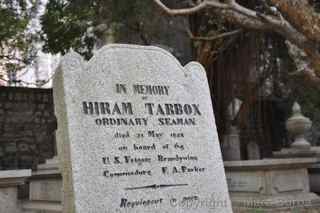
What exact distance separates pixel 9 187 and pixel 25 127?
566 centimetres

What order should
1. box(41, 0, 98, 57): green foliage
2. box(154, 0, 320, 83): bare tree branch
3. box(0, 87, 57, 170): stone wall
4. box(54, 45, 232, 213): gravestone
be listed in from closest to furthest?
1. box(54, 45, 232, 213): gravestone
2. box(154, 0, 320, 83): bare tree branch
3. box(0, 87, 57, 170): stone wall
4. box(41, 0, 98, 57): green foliage

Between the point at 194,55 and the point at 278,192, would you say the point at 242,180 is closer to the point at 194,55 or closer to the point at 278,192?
the point at 278,192

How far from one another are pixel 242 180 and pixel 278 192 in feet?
1.98

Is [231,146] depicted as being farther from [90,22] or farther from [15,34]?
[15,34]

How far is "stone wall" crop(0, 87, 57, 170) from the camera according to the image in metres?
11.0

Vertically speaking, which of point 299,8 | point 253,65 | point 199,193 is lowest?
point 199,193

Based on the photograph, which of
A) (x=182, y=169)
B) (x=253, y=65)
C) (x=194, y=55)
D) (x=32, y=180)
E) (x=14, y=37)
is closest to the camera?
(x=182, y=169)

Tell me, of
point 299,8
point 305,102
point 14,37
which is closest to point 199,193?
point 299,8

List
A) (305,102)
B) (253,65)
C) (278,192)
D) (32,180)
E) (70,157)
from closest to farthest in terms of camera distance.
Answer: (70,157), (278,192), (32,180), (253,65), (305,102)

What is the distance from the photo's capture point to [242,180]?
7.82 metres

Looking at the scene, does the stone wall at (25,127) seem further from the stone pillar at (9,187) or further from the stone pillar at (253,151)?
the stone pillar at (253,151)

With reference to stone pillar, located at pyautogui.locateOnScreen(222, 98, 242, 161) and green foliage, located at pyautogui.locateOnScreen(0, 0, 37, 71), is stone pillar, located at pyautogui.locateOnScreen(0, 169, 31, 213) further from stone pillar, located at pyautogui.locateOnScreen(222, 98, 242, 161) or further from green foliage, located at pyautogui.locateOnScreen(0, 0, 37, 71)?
stone pillar, located at pyautogui.locateOnScreen(222, 98, 242, 161)

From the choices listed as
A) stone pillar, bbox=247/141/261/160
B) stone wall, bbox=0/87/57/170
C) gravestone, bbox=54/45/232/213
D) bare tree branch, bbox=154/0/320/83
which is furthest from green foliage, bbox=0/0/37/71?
gravestone, bbox=54/45/232/213

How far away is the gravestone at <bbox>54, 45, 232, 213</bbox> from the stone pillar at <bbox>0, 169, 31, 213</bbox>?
2.50m
